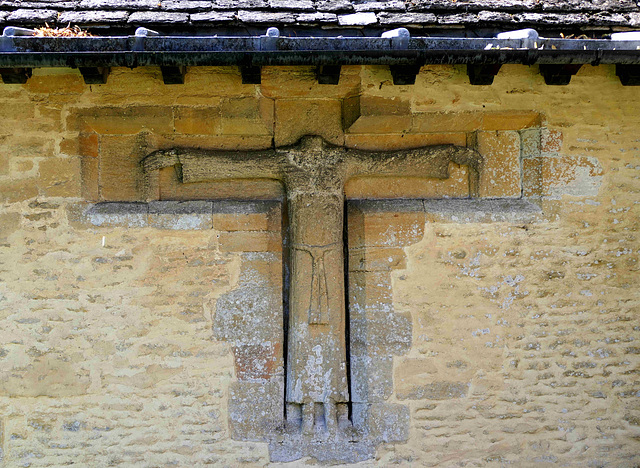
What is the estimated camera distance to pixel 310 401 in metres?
3.92

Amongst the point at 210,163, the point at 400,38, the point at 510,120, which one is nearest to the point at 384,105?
the point at 400,38

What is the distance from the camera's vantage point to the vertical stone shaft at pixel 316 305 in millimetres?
3904

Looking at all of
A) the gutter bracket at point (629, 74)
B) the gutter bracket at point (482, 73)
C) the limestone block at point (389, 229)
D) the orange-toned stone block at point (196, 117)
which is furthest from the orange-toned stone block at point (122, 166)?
the gutter bracket at point (629, 74)

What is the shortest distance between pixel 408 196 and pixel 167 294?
1.68 metres

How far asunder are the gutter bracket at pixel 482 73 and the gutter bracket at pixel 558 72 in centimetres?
30

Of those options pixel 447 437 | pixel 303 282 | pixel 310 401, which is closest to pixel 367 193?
pixel 303 282

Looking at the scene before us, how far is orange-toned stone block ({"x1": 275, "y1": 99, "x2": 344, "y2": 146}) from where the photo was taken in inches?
156

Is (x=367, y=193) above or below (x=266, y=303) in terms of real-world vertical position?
above

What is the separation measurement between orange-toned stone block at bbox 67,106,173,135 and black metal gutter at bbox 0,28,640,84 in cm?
64

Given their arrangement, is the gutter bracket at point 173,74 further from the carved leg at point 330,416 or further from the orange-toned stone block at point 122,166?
the carved leg at point 330,416

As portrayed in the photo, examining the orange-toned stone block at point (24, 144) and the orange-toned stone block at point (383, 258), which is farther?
the orange-toned stone block at point (383, 258)

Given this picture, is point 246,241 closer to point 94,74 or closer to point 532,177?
point 94,74

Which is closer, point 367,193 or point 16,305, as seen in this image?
point 16,305

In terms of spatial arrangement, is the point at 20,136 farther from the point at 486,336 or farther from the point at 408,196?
the point at 486,336
